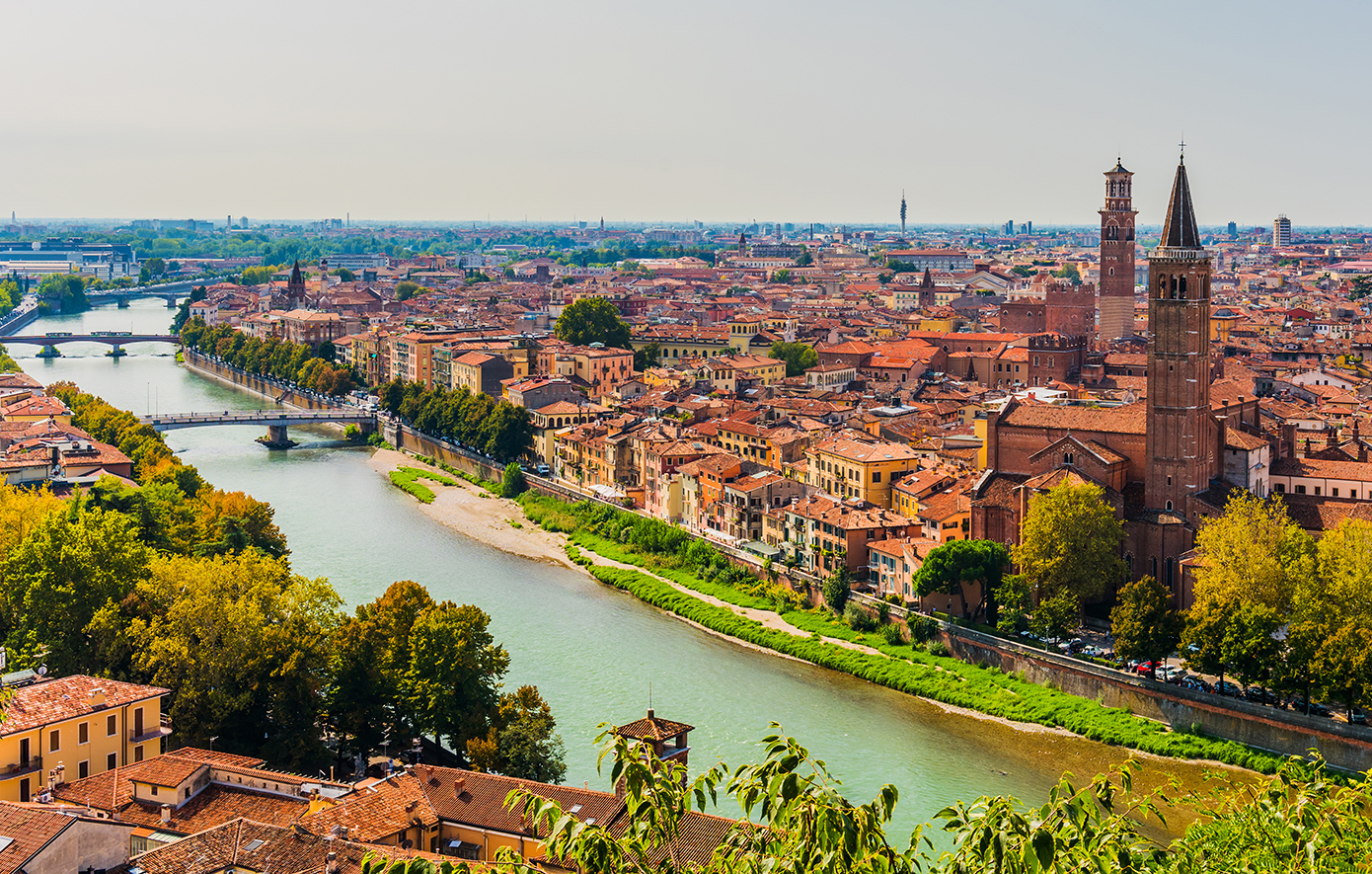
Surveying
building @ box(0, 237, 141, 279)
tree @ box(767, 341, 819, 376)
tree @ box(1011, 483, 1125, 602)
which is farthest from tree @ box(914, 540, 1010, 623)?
building @ box(0, 237, 141, 279)

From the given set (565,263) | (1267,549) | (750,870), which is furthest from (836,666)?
(565,263)

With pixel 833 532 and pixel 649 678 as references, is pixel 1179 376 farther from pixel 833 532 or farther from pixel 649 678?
pixel 649 678

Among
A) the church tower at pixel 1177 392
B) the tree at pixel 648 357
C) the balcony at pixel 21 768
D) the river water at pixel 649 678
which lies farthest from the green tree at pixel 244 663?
the tree at pixel 648 357

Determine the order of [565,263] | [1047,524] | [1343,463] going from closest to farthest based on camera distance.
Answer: [1047,524] < [1343,463] < [565,263]

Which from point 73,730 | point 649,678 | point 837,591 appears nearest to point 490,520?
point 837,591

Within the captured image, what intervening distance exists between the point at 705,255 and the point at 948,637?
93.9 m

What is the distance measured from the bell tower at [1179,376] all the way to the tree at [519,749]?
983 centimetres

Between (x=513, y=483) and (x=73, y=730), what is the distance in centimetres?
1810

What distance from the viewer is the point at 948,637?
19281 mm

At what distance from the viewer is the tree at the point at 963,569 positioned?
19.6 metres

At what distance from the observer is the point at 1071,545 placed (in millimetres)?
19031

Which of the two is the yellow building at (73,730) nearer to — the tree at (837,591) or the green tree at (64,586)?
the green tree at (64,586)

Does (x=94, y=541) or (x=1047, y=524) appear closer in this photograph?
(x=94, y=541)

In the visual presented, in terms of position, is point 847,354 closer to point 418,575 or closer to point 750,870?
point 418,575
